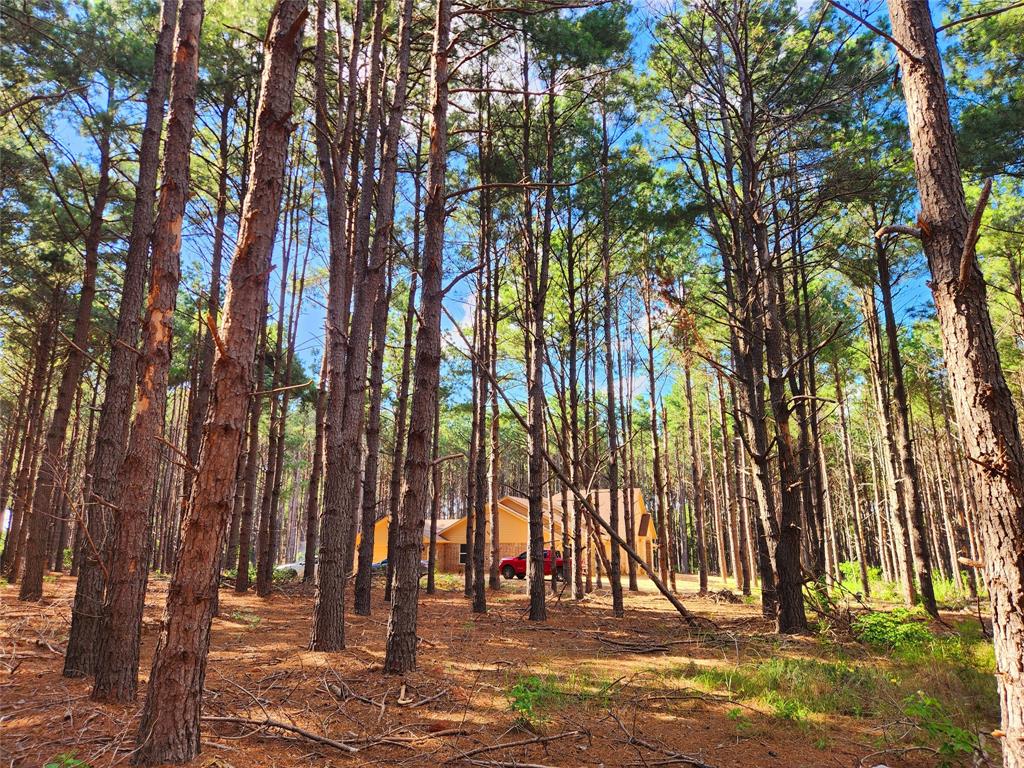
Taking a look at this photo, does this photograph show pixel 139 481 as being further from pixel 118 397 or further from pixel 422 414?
pixel 422 414

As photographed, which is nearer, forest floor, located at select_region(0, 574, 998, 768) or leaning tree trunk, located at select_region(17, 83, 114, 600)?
forest floor, located at select_region(0, 574, 998, 768)

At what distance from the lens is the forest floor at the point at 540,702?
3.66 metres

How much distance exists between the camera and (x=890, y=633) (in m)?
7.99

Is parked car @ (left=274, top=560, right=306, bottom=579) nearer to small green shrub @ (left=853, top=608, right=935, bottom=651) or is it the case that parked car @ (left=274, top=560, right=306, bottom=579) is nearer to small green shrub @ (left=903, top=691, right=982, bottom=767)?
small green shrub @ (left=853, top=608, right=935, bottom=651)

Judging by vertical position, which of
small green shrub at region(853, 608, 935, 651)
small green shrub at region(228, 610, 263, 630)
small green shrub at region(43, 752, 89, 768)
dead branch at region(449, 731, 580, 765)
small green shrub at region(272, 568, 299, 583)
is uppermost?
small green shrub at region(43, 752, 89, 768)

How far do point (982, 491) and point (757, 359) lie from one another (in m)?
7.28

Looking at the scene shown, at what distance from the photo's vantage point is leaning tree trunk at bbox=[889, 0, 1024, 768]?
2.97m

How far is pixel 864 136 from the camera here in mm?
10297

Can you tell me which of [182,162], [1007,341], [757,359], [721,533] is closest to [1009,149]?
[757,359]

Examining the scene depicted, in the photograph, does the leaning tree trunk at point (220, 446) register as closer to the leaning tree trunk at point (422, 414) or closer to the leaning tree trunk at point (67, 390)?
the leaning tree trunk at point (422, 414)

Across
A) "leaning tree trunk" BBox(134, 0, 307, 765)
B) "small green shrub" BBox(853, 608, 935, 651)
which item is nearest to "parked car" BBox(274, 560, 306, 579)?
"small green shrub" BBox(853, 608, 935, 651)

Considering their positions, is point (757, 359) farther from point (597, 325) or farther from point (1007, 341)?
point (1007, 341)

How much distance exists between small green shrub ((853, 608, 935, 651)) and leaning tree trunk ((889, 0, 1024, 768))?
18.8ft

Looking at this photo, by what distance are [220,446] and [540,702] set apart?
11.7 ft
